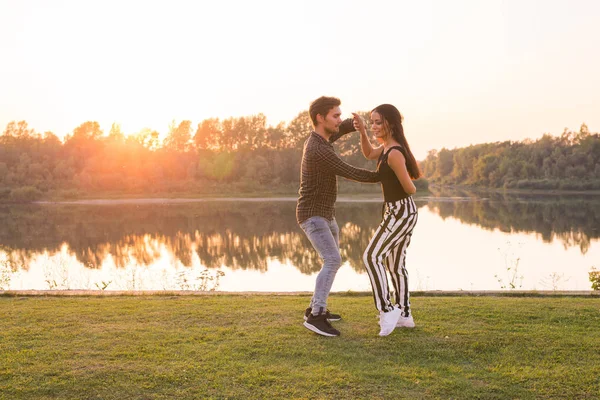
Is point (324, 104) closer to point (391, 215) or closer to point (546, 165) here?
point (391, 215)

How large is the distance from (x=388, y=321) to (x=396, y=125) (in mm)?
1772

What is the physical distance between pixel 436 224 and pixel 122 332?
21973 mm

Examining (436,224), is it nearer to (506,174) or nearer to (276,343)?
(276,343)

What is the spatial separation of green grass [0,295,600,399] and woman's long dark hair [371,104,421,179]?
5.07 ft

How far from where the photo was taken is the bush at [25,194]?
4600cm

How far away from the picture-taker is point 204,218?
28422 millimetres

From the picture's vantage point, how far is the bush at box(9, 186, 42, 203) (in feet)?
151

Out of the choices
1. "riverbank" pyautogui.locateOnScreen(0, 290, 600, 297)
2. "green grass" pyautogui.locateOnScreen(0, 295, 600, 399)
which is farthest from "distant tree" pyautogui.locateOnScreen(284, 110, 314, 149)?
"green grass" pyautogui.locateOnScreen(0, 295, 600, 399)

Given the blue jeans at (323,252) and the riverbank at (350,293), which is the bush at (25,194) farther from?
the blue jeans at (323,252)

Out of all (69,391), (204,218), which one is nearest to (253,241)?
(204,218)

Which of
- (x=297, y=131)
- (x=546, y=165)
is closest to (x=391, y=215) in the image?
(x=297, y=131)

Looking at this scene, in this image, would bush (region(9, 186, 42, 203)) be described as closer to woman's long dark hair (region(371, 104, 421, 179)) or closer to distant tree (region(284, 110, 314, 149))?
distant tree (region(284, 110, 314, 149))

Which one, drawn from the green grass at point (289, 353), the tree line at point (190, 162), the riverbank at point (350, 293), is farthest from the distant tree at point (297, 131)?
the green grass at point (289, 353)

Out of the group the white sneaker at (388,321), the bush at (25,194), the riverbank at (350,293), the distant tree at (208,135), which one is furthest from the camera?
the distant tree at (208,135)
